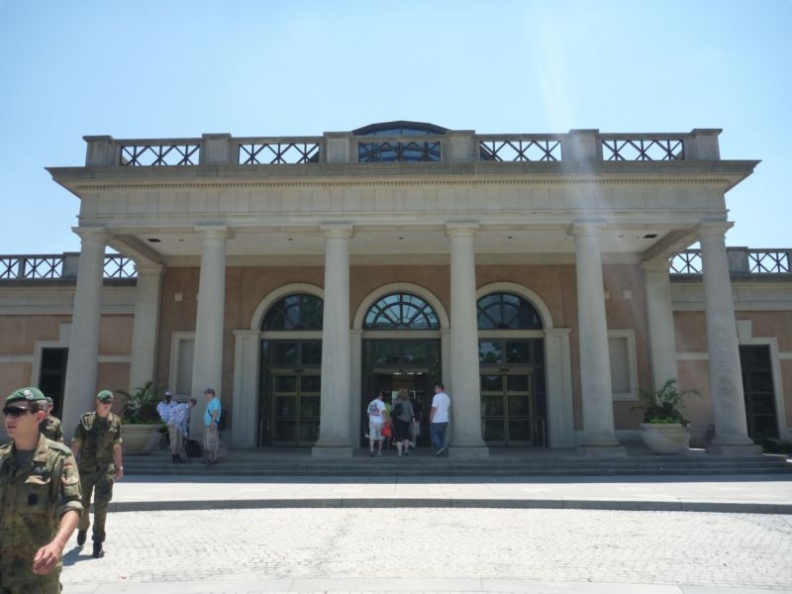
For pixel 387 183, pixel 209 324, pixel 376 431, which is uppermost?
pixel 387 183

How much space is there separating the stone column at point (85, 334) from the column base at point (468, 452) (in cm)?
965

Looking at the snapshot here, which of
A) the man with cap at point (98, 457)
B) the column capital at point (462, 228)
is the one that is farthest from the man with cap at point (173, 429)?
the column capital at point (462, 228)

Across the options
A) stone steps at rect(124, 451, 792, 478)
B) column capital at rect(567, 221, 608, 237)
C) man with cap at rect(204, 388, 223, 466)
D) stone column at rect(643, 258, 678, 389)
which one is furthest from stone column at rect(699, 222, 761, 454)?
man with cap at rect(204, 388, 223, 466)

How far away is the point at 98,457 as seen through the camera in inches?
279

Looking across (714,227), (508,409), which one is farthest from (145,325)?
(714,227)

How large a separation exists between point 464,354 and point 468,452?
2.54 metres

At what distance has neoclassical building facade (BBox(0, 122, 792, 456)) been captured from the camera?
53.6 feet

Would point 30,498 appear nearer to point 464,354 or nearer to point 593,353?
point 464,354

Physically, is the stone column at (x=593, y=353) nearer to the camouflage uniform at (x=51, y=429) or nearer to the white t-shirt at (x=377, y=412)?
the white t-shirt at (x=377, y=412)

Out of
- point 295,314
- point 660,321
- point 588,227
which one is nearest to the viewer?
point 588,227

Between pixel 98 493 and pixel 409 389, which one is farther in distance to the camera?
pixel 409 389

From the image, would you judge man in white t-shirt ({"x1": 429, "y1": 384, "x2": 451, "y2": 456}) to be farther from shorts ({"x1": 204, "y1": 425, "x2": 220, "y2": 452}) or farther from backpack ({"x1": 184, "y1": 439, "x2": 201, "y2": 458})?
backpack ({"x1": 184, "y1": 439, "x2": 201, "y2": 458})

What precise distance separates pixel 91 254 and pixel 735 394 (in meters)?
18.1

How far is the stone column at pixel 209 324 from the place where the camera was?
15.9 meters
